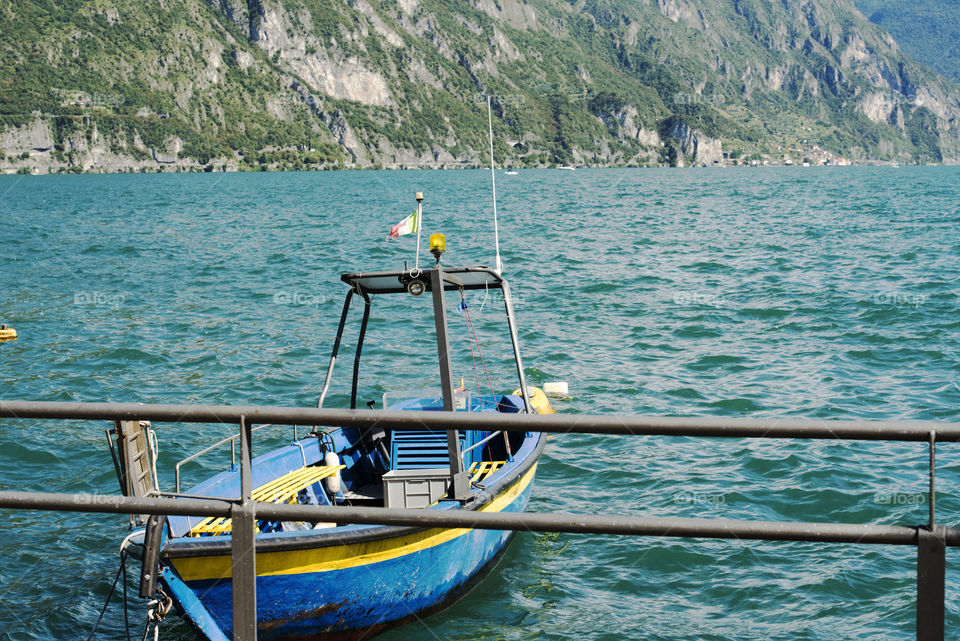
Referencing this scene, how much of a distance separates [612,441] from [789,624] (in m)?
5.52

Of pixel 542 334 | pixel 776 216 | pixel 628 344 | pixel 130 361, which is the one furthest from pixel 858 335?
pixel 776 216

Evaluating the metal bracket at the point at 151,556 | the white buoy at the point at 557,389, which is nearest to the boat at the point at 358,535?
the metal bracket at the point at 151,556

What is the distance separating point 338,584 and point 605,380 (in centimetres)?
1055

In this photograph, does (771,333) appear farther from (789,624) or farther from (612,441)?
(789,624)

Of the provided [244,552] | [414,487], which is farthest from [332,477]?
[244,552]

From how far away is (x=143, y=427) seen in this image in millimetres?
6969

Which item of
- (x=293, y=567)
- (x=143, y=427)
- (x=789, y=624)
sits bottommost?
(x=789, y=624)

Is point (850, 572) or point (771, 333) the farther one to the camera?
point (771, 333)

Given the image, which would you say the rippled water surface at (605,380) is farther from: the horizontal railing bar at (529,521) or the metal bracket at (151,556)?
the horizontal railing bar at (529,521)

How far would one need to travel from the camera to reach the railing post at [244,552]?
11.3 feet

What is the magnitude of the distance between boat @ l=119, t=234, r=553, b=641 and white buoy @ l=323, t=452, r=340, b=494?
0.6 inches

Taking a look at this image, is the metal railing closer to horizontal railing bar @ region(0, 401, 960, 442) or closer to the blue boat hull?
horizontal railing bar @ region(0, 401, 960, 442)

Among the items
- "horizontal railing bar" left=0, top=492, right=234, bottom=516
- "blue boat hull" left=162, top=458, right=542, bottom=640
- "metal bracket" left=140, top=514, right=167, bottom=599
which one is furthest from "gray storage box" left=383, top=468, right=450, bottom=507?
"horizontal railing bar" left=0, top=492, right=234, bottom=516

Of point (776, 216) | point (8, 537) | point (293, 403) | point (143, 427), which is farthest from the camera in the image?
point (776, 216)
